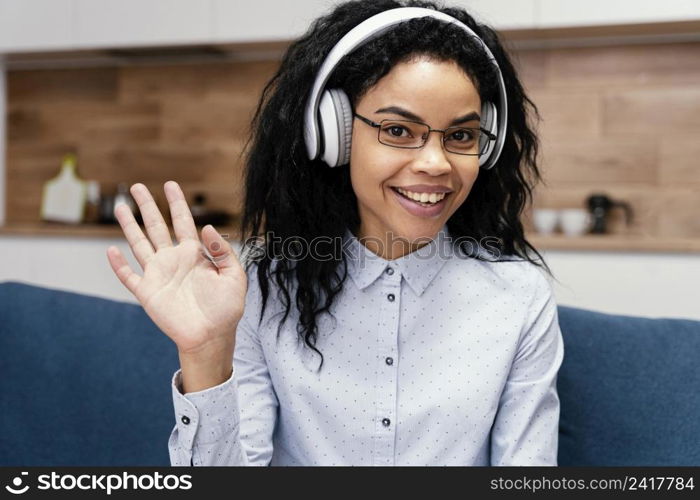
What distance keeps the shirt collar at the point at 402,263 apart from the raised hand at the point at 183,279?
0.30 meters

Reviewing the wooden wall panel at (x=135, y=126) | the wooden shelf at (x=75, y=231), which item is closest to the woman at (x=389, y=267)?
the wooden shelf at (x=75, y=231)

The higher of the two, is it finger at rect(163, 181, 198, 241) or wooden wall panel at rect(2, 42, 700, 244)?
wooden wall panel at rect(2, 42, 700, 244)

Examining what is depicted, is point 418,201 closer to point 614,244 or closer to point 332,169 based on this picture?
point 332,169

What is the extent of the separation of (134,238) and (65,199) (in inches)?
115

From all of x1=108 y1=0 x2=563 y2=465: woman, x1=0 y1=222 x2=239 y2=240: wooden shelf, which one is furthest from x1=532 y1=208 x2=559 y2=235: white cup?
x1=108 y1=0 x2=563 y2=465: woman

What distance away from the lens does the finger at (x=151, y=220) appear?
3.16ft

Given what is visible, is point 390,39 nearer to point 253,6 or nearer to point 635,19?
point 635,19

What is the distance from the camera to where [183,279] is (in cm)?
95

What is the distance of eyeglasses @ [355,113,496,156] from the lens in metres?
1.06

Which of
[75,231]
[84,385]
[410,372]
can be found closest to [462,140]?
[410,372]

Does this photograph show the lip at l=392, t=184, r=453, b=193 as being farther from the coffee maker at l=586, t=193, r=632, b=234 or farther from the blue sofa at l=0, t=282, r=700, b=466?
the coffee maker at l=586, t=193, r=632, b=234

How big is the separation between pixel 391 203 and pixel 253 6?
2366 mm

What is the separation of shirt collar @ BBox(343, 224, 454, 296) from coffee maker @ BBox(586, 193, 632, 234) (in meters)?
1.91

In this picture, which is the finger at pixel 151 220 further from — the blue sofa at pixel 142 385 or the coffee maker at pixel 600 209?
the coffee maker at pixel 600 209
